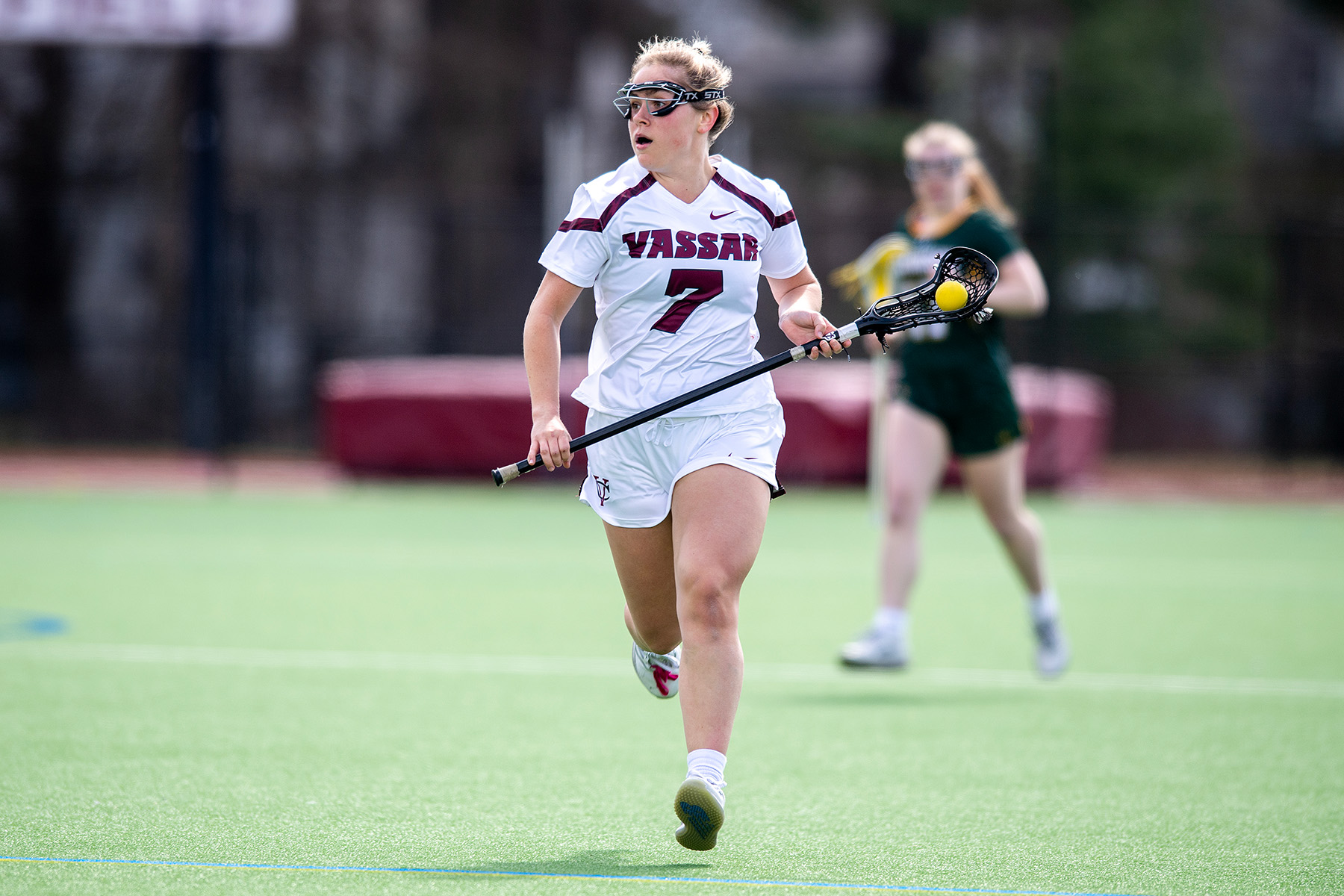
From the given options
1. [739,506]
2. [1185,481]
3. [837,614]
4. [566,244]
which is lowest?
[1185,481]

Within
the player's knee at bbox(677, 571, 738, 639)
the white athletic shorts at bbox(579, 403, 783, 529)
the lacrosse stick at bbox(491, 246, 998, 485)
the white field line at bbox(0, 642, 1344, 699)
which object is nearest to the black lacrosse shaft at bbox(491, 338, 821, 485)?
the lacrosse stick at bbox(491, 246, 998, 485)

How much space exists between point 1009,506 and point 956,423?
0.42 meters

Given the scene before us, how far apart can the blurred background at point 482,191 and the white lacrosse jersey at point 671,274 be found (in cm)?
2038

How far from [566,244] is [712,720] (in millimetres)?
1313

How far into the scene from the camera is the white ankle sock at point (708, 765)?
4.40 m

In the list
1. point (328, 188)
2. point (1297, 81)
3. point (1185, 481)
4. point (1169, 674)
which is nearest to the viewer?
point (1169, 674)

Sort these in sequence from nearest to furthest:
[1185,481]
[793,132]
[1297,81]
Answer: [1185,481]
[793,132]
[1297,81]

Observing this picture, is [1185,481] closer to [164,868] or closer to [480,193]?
[480,193]

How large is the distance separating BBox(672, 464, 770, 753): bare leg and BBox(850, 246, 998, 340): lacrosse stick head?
23.8 inches

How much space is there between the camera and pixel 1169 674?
760 cm

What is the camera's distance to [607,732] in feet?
20.4

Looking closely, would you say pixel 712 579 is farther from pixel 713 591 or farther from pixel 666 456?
pixel 666 456

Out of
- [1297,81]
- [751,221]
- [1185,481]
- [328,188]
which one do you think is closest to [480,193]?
[328,188]

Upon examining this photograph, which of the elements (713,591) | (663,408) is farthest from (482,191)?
(713,591)
